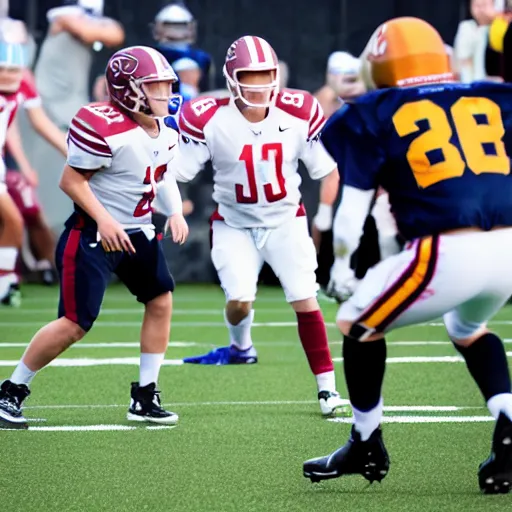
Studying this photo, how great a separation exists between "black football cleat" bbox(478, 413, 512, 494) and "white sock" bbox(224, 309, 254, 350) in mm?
3104

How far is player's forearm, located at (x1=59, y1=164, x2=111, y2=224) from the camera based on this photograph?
5.21 m

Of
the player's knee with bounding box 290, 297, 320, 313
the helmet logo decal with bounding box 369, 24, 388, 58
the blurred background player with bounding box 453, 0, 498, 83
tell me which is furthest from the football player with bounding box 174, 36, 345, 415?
the blurred background player with bounding box 453, 0, 498, 83

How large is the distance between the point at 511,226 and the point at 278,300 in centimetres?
694

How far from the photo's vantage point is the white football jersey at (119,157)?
17.3 ft

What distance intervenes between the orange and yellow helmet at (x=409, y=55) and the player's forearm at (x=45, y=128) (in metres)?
7.17

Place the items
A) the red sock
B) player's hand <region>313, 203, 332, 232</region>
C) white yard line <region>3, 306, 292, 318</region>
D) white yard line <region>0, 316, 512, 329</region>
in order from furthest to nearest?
player's hand <region>313, 203, 332, 232</region>, white yard line <region>3, 306, 292, 318</region>, white yard line <region>0, 316, 512, 329</region>, the red sock

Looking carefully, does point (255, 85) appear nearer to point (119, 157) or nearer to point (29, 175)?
point (119, 157)

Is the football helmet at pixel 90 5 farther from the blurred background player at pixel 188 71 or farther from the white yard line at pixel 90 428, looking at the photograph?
the white yard line at pixel 90 428

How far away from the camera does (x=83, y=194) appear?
5.26 m

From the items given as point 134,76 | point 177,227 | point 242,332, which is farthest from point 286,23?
point 134,76

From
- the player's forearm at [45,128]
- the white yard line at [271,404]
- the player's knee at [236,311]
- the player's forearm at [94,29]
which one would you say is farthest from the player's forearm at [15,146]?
the white yard line at [271,404]

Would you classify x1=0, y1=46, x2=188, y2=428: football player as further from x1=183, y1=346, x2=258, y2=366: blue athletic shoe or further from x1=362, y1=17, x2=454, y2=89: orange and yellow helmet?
x1=183, y1=346, x2=258, y2=366: blue athletic shoe

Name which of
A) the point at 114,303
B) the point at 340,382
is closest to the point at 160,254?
the point at 340,382

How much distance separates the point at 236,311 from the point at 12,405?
1905mm
